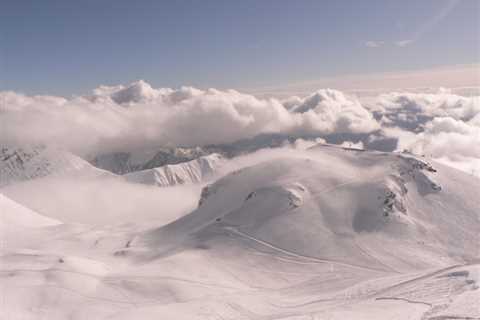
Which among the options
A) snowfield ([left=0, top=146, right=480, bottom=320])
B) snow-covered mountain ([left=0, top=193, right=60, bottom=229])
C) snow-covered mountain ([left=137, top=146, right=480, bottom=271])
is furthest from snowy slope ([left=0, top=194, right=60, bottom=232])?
snow-covered mountain ([left=137, top=146, right=480, bottom=271])

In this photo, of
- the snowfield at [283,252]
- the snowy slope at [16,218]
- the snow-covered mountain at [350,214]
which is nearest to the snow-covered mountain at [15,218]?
the snowy slope at [16,218]

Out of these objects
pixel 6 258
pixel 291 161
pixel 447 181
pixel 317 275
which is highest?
pixel 291 161

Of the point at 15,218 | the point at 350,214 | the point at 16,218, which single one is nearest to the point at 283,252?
the point at 350,214

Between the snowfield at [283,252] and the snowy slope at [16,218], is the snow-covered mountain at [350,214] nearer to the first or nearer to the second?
the snowfield at [283,252]

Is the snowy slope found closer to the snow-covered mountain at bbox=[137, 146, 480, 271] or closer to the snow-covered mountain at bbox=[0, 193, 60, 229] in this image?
the snow-covered mountain at bbox=[0, 193, 60, 229]

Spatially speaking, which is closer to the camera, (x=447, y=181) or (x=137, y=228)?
(x=447, y=181)

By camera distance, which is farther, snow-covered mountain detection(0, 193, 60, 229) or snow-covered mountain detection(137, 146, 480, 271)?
snow-covered mountain detection(0, 193, 60, 229)

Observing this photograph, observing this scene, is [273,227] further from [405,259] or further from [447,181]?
[447,181]

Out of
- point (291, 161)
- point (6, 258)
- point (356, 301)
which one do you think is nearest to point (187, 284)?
point (356, 301)

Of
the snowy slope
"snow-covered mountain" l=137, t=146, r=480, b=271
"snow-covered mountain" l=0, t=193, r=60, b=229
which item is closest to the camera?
"snow-covered mountain" l=137, t=146, r=480, b=271
